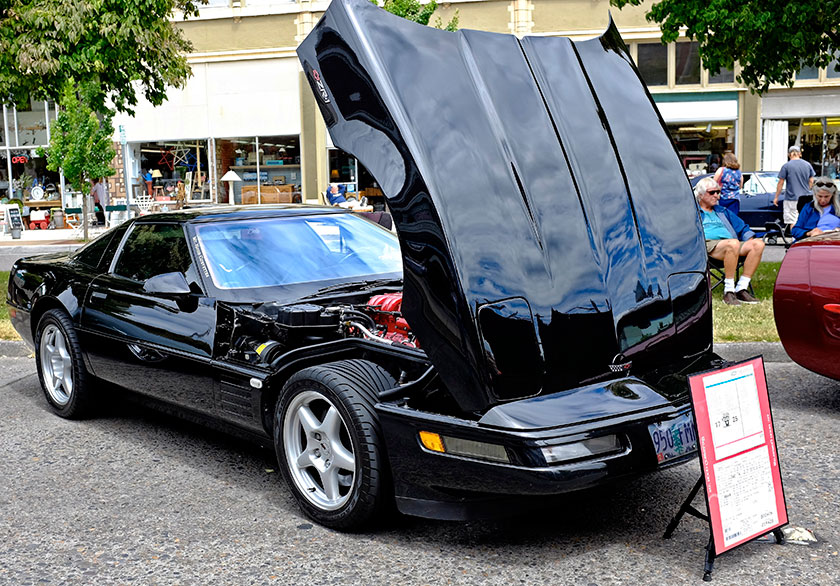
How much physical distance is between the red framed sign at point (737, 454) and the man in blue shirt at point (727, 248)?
19.2 ft

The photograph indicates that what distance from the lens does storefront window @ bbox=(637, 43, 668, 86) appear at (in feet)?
88.9

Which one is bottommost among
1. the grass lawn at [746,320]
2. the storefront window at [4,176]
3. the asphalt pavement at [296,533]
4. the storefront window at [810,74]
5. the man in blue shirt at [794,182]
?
the asphalt pavement at [296,533]

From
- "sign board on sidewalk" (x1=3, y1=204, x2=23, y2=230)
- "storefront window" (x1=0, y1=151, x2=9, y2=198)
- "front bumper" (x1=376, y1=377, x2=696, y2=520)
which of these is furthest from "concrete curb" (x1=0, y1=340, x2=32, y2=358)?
"storefront window" (x1=0, y1=151, x2=9, y2=198)

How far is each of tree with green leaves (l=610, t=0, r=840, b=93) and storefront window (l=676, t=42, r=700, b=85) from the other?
14.5 metres

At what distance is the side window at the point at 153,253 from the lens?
518cm

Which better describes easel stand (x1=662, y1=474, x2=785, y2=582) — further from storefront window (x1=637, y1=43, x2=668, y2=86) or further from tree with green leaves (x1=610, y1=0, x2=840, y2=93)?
storefront window (x1=637, y1=43, x2=668, y2=86)

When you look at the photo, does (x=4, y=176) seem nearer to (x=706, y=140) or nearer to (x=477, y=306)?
(x=706, y=140)

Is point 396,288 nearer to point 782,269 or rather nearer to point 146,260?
point 146,260

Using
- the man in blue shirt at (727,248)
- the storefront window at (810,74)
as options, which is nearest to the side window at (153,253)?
the man in blue shirt at (727,248)

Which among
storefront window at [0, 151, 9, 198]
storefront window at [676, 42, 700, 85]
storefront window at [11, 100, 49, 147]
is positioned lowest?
storefront window at [0, 151, 9, 198]

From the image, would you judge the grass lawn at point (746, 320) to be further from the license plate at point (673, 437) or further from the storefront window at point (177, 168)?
the storefront window at point (177, 168)

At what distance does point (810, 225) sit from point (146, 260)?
687cm

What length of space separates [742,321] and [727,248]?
1.32 meters

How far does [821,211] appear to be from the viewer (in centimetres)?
938
